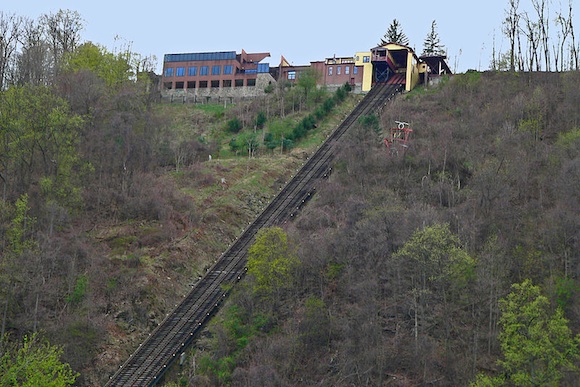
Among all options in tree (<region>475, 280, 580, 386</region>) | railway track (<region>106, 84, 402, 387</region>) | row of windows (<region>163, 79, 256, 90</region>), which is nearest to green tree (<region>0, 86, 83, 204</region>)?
railway track (<region>106, 84, 402, 387</region>)

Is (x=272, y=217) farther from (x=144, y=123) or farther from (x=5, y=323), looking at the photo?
(x=5, y=323)

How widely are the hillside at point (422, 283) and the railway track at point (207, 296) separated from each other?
1.24m

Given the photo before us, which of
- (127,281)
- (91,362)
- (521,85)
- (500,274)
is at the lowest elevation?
(91,362)

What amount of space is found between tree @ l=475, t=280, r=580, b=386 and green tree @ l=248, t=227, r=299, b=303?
1436 cm

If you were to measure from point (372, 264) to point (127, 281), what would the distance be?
636 inches

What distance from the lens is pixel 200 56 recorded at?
339 feet

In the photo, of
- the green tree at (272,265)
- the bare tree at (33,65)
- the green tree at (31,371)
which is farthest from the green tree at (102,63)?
the green tree at (31,371)

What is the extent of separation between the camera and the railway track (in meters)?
47.5

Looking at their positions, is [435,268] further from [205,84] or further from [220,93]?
[205,84]

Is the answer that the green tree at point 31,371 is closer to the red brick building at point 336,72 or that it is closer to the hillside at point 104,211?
the hillside at point 104,211

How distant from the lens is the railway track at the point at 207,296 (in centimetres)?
4747

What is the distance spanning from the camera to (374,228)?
51.1 meters

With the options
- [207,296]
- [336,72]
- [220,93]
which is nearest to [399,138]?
[207,296]

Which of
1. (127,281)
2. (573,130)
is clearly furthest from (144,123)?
(573,130)
